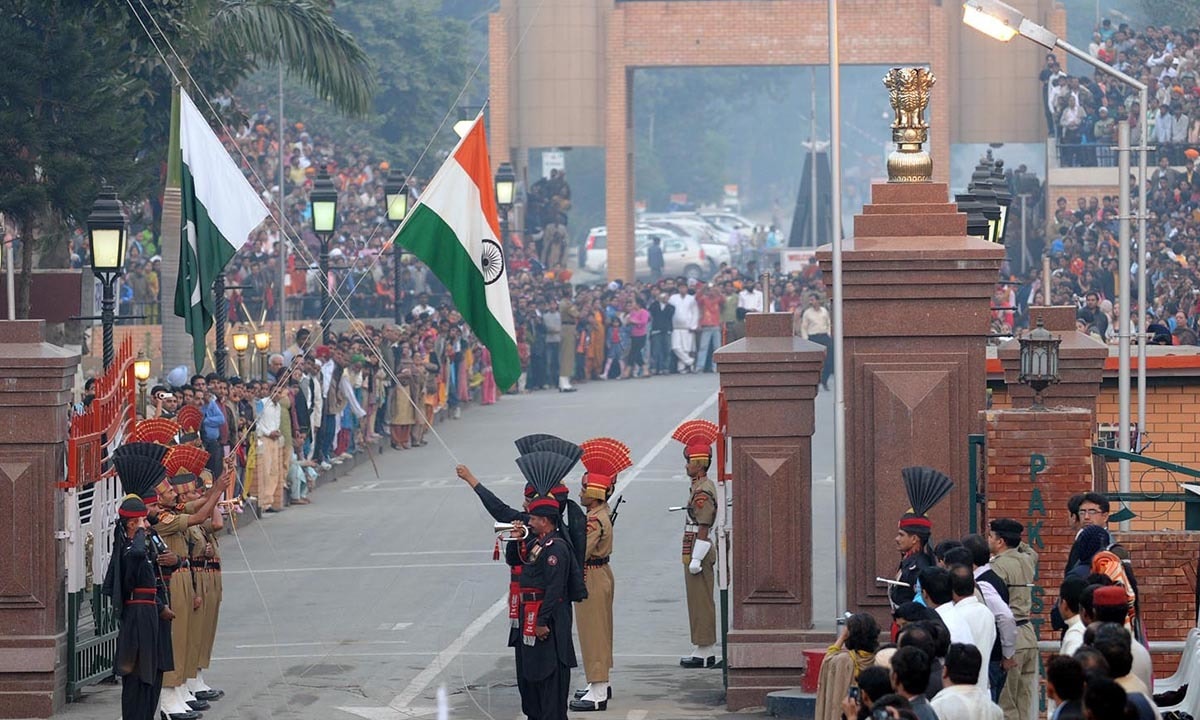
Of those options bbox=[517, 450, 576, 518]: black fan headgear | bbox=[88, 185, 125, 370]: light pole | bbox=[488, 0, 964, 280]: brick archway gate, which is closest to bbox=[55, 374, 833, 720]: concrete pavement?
bbox=[517, 450, 576, 518]: black fan headgear

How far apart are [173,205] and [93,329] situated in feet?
17.5

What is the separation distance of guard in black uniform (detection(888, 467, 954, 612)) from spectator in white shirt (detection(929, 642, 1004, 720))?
2.39 m

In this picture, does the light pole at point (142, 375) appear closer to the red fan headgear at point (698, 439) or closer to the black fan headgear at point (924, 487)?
the red fan headgear at point (698, 439)

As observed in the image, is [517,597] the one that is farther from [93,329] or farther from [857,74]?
[857,74]

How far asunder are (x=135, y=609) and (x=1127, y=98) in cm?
3493

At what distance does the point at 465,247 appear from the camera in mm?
17438

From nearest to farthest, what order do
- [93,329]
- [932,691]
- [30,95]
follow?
[932,691]
[30,95]
[93,329]

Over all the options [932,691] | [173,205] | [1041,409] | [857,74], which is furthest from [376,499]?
[857,74]

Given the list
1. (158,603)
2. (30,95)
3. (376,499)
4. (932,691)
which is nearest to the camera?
(932,691)

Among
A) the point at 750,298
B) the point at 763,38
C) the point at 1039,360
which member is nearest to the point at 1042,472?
the point at 1039,360

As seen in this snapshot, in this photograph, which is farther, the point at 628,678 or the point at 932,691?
the point at 628,678

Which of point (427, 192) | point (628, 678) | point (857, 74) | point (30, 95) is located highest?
point (857, 74)

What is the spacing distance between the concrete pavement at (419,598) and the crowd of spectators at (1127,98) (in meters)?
12.6

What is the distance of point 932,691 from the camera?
10.8 m
